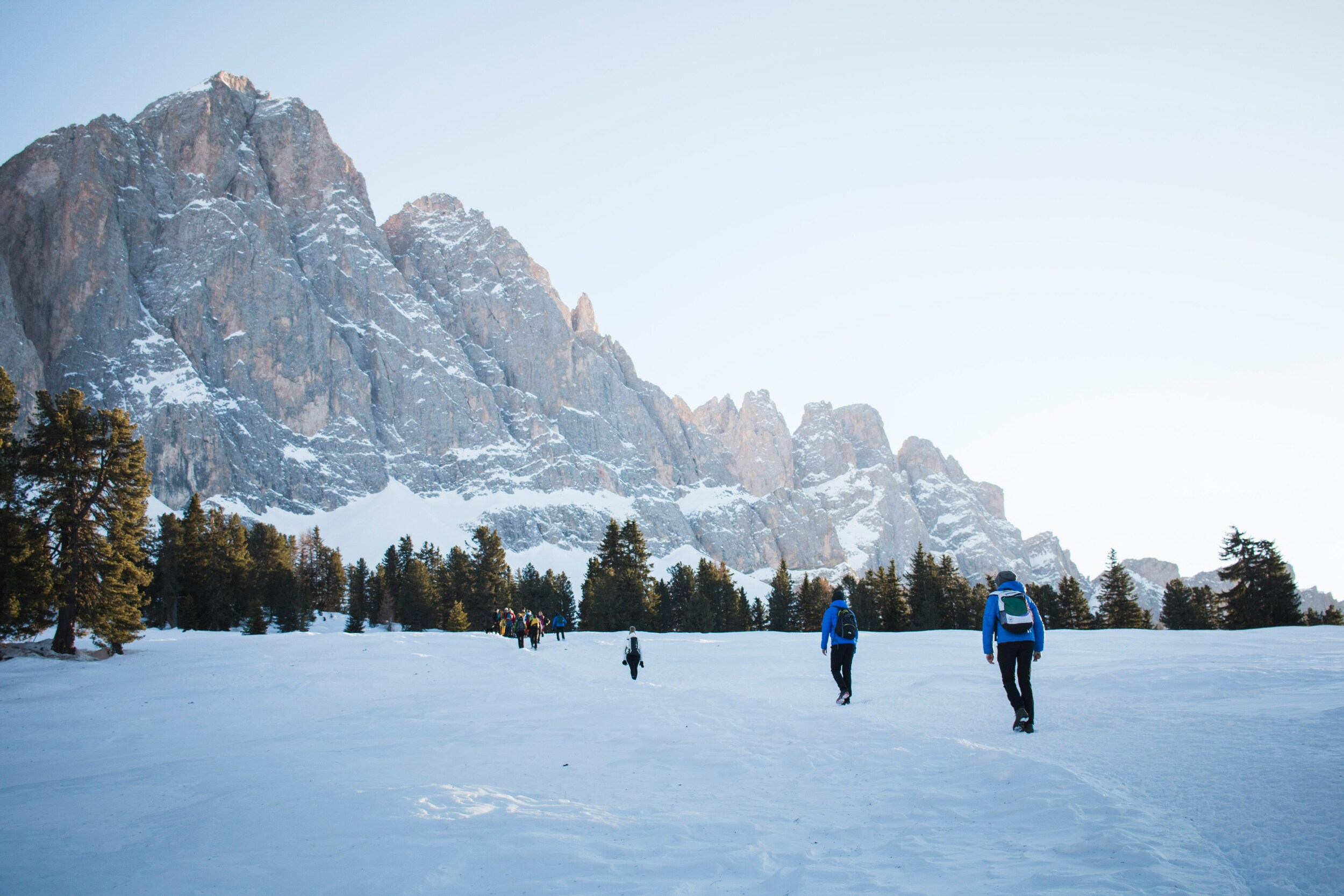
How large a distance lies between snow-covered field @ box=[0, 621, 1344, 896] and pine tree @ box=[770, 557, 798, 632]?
65.4 metres

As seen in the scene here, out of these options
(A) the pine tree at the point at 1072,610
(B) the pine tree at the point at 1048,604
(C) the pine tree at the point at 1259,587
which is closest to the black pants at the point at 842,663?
(C) the pine tree at the point at 1259,587

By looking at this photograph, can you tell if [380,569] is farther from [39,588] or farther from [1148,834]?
[1148,834]

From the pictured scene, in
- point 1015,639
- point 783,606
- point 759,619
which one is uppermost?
point 1015,639

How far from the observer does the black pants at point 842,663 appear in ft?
37.1

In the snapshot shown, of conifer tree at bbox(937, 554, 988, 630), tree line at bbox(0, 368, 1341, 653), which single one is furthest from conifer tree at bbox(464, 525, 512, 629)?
conifer tree at bbox(937, 554, 988, 630)

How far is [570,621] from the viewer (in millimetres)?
78500

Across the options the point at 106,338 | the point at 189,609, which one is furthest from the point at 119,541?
the point at 106,338

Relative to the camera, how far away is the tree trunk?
21859mm

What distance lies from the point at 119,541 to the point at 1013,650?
26653 millimetres

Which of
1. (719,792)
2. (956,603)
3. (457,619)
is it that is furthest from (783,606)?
(719,792)

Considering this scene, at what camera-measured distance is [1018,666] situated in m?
8.38

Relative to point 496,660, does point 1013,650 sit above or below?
above

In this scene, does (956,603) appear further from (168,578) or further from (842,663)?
(168,578)

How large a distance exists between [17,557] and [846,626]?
23.6 metres
